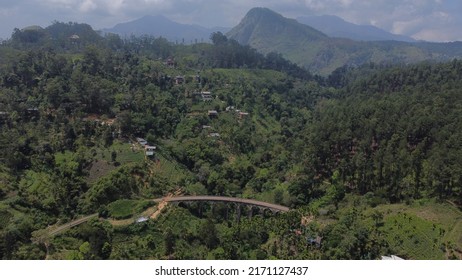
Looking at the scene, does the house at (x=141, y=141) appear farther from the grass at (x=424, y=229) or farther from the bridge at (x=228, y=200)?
the grass at (x=424, y=229)

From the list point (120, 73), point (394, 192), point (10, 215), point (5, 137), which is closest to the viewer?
point (10, 215)

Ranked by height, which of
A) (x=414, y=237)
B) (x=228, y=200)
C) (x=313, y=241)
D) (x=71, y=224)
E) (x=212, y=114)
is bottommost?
(x=71, y=224)

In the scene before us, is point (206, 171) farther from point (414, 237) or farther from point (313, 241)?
point (414, 237)

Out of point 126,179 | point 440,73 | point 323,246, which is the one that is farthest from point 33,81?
point 440,73

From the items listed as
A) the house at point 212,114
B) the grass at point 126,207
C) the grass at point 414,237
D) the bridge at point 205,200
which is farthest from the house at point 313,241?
the house at point 212,114

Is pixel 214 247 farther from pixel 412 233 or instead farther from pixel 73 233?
pixel 412 233

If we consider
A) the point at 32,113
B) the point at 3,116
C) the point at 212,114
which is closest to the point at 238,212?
the point at 212,114
